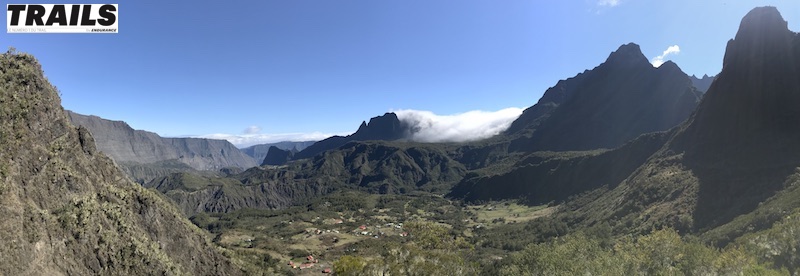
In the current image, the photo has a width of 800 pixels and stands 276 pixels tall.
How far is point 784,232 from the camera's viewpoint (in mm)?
77188

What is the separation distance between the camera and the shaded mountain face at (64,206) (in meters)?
50.6

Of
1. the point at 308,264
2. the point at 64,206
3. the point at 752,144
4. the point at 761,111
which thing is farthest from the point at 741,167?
the point at 64,206

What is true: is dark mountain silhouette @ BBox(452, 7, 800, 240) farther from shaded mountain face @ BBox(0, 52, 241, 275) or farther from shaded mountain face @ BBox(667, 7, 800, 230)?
shaded mountain face @ BBox(0, 52, 241, 275)

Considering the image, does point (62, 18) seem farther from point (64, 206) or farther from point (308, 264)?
point (308, 264)

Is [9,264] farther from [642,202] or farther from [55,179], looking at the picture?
[642,202]

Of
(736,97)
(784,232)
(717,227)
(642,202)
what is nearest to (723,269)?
(784,232)

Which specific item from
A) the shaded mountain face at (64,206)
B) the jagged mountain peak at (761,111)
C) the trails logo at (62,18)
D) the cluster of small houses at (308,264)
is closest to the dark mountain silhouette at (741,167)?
the jagged mountain peak at (761,111)

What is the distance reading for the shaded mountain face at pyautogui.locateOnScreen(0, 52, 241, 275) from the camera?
50.6 m

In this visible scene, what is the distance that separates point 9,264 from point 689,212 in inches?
7865

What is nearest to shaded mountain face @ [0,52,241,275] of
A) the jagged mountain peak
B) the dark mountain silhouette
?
the dark mountain silhouette

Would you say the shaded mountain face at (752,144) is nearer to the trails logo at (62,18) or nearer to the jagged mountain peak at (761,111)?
the jagged mountain peak at (761,111)

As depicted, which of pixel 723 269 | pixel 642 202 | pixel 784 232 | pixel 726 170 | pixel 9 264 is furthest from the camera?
pixel 642 202

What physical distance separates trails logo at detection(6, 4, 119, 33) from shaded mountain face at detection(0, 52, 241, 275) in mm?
10820

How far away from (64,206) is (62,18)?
33.9 meters
